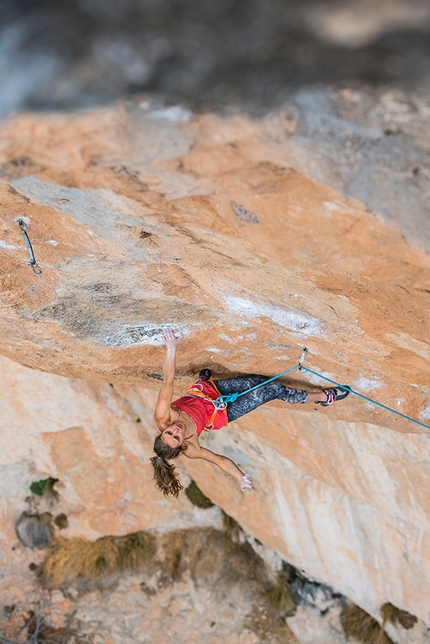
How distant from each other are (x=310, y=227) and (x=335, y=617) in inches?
178

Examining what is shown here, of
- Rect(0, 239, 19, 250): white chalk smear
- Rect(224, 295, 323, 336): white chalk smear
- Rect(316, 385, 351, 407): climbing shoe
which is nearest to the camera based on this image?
Rect(0, 239, 19, 250): white chalk smear

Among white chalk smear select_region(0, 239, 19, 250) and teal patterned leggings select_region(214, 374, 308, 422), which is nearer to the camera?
white chalk smear select_region(0, 239, 19, 250)

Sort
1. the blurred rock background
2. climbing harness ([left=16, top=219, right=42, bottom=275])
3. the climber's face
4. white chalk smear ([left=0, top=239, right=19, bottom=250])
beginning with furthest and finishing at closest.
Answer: the climber's face
white chalk smear ([left=0, top=239, right=19, bottom=250])
climbing harness ([left=16, top=219, right=42, bottom=275])
the blurred rock background

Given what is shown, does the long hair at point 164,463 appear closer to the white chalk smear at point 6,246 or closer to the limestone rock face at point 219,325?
the limestone rock face at point 219,325

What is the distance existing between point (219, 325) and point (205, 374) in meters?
0.46

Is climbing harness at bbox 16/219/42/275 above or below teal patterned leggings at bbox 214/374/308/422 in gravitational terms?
above

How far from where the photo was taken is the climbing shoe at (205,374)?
280cm

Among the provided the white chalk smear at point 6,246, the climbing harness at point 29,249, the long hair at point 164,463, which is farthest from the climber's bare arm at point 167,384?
the white chalk smear at point 6,246

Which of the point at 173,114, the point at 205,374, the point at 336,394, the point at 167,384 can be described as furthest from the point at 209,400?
the point at 173,114

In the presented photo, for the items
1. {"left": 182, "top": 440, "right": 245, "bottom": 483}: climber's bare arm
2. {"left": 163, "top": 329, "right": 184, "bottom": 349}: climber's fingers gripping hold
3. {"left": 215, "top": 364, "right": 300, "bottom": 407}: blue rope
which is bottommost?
{"left": 182, "top": 440, "right": 245, "bottom": 483}: climber's bare arm

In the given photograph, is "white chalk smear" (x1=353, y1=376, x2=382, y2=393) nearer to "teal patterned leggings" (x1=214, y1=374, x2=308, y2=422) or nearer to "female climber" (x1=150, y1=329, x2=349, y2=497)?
"female climber" (x1=150, y1=329, x2=349, y2=497)

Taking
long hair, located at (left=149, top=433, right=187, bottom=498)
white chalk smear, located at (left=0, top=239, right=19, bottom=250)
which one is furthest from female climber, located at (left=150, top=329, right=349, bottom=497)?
white chalk smear, located at (left=0, top=239, right=19, bottom=250)

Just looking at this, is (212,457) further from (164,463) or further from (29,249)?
(29,249)

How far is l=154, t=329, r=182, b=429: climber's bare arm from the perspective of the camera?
7.70 feet
